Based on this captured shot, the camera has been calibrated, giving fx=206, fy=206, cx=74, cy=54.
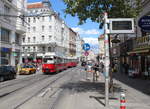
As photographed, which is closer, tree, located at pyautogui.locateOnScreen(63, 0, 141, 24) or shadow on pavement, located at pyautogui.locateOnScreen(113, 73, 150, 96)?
tree, located at pyautogui.locateOnScreen(63, 0, 141, 24)

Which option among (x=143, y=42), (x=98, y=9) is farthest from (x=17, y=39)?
(x=98, y=9)

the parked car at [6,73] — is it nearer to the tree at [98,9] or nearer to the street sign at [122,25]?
the tree at [98,9]

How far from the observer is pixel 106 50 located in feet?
28.7

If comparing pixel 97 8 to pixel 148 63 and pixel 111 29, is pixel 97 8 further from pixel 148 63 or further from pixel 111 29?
pixel 148 63

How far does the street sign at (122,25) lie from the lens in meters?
9.04

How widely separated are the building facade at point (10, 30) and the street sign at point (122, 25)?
24198 mm

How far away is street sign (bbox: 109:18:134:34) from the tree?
241 cm

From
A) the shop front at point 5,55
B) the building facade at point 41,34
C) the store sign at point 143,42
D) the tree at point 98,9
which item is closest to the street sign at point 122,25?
the tree at point 98,9

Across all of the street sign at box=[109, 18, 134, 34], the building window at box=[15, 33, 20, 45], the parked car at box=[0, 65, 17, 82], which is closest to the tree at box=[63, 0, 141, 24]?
the street sign at box=[109, 18, 134, 34]

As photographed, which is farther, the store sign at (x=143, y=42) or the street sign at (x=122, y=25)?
the store sign at (x=143, y=42)

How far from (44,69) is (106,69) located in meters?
21.7

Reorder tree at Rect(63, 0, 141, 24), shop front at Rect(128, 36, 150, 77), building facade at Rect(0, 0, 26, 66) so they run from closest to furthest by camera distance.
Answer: tree at Rect(63, 0, 141, 24) < shop front at Rect(128, 36, 150, 77) < building facade at Rect(0, 0, 26, 66)

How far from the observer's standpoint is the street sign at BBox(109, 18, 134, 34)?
904 centimetres

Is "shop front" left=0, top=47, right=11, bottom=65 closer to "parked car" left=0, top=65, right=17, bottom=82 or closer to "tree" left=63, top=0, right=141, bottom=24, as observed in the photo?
"parked car" left=0, top=65, right=17, bottom=82
